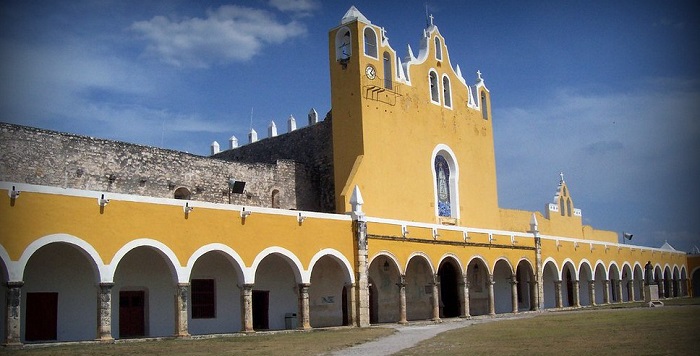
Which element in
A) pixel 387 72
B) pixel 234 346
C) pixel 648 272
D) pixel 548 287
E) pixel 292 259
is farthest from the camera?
pixel 648 272

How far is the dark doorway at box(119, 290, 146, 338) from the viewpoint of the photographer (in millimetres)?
19672

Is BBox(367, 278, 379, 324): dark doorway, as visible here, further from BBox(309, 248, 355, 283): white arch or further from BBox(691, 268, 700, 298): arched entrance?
BBox(691, 268, 700, 298): arched entrance

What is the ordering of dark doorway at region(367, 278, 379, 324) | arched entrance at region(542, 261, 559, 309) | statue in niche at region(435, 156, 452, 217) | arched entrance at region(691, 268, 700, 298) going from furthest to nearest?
arched entrance at region(691, 268, 700, 298), arched entrance at region(542, 261, 559, 309), statue in niche at region(435, 156, 452, 217), dark doorway at region(367, 278, 379, 324)

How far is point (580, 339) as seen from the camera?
15.2 meters

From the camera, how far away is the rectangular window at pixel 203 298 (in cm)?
2133

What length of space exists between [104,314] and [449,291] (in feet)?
54.7

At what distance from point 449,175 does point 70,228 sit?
1815cm

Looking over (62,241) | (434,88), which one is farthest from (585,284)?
(62,241)

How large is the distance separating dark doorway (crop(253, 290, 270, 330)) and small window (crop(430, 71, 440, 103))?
11728 millimetres

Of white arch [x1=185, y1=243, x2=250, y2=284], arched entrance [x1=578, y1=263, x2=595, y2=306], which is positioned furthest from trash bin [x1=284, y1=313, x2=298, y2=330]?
arched entrance [x1=578, y1=263, x2=595, y2=306]

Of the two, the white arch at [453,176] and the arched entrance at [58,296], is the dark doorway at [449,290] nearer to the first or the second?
the white arch at [453,176]

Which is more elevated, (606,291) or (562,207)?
(562,207)

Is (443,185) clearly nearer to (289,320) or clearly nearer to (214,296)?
(289,320)

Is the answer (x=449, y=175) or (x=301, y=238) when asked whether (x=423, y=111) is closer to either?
(x=449, y=175)
